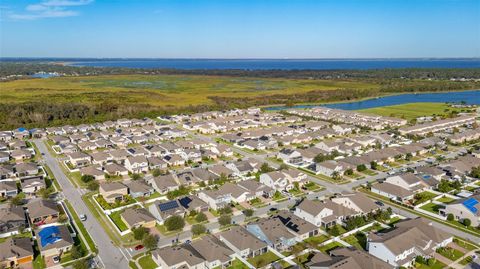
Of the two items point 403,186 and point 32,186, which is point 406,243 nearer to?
point 403,186

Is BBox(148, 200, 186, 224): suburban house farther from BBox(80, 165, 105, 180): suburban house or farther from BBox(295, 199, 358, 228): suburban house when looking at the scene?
BBox(80, 165, 105, 180): suburban house

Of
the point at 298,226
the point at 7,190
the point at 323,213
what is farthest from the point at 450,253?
the point at 7,190

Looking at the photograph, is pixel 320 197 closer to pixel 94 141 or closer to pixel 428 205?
pixel 428 205

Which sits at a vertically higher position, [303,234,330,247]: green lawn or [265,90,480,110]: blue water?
[265,90,480,110]: blue water

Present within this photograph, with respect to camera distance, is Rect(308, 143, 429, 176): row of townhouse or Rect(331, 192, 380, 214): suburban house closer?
Rect(331, 192, 380, 214): suburban house

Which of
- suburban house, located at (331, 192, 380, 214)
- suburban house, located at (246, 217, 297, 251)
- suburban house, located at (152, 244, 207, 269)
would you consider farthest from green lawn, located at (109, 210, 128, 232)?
suburban house, located at (331, 192, 380, 214)

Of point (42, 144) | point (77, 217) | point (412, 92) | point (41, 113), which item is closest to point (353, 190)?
point (77, 217)
